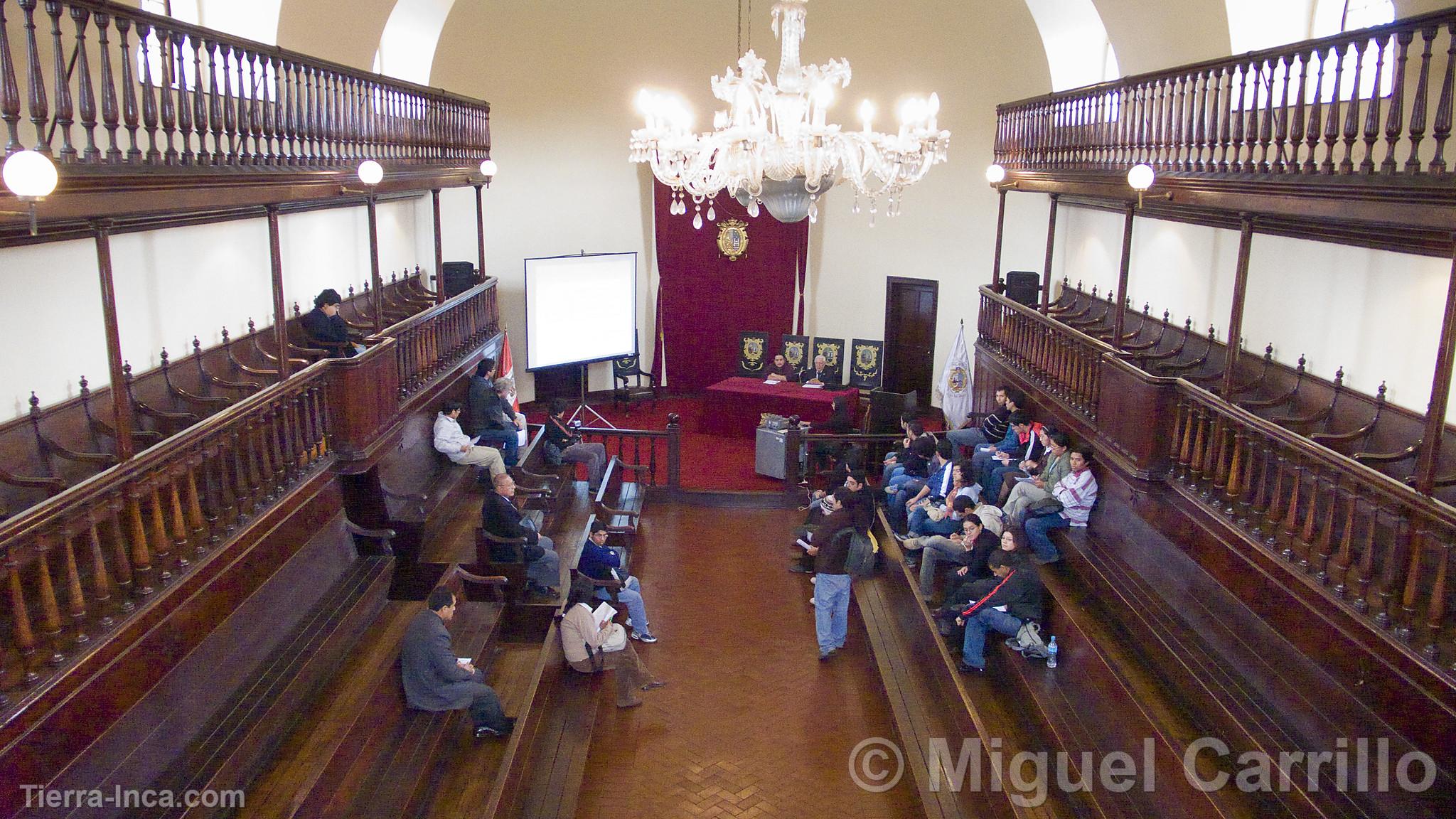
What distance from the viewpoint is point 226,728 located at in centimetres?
575

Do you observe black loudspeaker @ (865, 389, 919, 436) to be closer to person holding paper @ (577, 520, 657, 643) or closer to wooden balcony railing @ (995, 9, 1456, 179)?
wooden balcony railing @ (995, 9, 1456, 179)

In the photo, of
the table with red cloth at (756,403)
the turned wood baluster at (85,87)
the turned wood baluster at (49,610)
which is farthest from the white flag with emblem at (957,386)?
the turned wood baluster at (49,610)

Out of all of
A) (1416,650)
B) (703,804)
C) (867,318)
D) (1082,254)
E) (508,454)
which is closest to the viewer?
(1416,650)

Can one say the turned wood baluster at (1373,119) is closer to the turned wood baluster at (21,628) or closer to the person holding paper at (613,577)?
the person holding paper at (613,577)

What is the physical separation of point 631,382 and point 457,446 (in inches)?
271

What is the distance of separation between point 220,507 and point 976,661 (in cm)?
551

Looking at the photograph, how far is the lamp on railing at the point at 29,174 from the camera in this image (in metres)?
3.90

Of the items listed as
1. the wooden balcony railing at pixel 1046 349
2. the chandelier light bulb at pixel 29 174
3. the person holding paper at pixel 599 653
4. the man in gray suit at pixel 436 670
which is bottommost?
the person holding paper at pixel 599 653

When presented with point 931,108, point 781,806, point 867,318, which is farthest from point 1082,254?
point 781,806

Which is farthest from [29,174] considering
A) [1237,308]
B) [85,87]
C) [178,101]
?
[1237,308]

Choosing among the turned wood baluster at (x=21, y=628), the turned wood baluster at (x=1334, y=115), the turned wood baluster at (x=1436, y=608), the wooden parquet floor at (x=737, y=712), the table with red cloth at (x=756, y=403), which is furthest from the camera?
the table with red cloth at (x=756, y=403)

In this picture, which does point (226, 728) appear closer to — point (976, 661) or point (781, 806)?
point (781, 806)

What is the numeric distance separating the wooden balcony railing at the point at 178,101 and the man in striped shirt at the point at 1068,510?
668 centimetres

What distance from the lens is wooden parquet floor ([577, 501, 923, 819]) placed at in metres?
7.02
